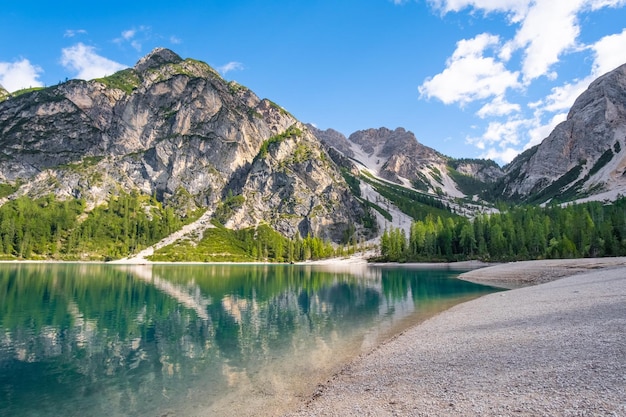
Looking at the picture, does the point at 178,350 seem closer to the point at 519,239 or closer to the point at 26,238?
the point at 519,239

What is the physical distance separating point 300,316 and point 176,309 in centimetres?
1688

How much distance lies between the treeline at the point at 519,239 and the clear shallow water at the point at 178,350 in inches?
3148

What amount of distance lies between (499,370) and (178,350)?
21.8m

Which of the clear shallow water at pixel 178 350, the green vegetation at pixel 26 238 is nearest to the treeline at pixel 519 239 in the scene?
the clear shallow water at pixel 178 350

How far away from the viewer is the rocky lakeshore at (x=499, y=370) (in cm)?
1172

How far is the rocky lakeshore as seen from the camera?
11719 millimetres

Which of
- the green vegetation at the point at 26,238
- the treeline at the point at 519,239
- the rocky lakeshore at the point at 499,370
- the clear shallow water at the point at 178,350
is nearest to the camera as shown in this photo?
the rocky lakeshore at the point at 499,370

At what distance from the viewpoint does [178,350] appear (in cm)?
2658

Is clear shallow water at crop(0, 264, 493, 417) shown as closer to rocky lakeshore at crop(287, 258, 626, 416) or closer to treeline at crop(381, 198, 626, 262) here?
rocky lakeshore at crop(287, 258, 626, 416)

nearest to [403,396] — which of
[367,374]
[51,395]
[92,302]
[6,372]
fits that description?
[367,374]

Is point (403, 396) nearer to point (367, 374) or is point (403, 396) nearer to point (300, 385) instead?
point (367, 374)

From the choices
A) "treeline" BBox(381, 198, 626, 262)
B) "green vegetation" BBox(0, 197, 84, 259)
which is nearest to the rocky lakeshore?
"treeline" BBox(381, 198, 626, 262)

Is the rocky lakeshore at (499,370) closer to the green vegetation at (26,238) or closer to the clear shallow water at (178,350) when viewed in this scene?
the clear shallow water at (178,350)

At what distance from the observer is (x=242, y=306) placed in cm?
4781
